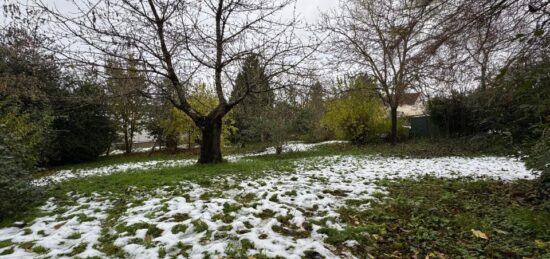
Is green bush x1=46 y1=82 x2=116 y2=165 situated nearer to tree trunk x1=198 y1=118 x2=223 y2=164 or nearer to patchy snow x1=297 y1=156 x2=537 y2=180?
tree trunk x1=198 y1=118 x2=223 y2=164

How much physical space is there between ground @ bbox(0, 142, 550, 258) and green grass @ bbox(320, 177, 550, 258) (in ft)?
0.04

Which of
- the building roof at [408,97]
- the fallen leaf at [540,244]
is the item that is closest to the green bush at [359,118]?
the building roof at [408,97]

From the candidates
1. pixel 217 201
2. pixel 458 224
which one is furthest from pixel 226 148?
pixel 458 224

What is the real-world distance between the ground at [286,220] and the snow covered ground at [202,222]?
0.01 metres

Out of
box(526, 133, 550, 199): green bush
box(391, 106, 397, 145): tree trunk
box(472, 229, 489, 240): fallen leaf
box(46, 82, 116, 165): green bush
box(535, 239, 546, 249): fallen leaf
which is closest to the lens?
box(535, 239, 546, 249): fallen leaf

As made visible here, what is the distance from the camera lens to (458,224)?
398 centimetres

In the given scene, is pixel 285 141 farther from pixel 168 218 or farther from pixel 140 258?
pixel 140 258

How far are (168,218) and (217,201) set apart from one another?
0.86 meters

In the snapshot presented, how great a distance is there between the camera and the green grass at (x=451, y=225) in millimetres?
3324

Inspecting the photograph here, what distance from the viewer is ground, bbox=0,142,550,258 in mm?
3289

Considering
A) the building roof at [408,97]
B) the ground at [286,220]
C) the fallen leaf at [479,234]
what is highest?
the building roof at [408,97]

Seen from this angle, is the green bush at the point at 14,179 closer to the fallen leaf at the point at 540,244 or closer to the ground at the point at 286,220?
the ground at the point at 286,220

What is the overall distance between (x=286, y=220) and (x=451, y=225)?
81.4 inches

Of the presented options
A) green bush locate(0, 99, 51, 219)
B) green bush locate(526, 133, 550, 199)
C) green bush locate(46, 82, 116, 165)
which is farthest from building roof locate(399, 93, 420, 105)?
green bush locate(0, 99, 51, 219)
